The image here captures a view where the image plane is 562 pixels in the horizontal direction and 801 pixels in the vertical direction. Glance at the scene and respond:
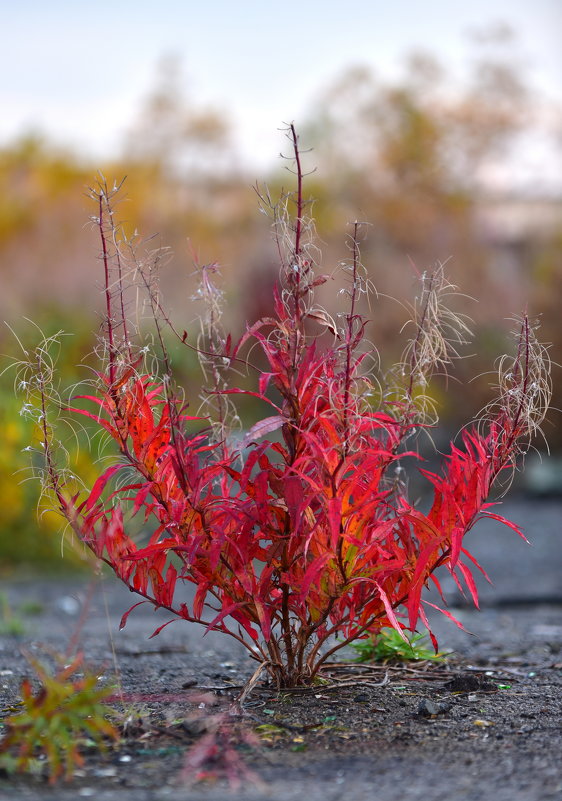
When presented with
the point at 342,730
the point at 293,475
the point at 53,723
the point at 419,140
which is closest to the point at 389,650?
the point at 342,730

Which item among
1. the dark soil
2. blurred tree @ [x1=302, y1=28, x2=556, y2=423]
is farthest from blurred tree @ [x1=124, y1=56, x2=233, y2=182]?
the dark soil

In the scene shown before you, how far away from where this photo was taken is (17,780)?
197 cm

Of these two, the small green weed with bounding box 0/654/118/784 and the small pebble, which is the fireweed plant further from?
the small green weed with bounding box 0/654/118/784

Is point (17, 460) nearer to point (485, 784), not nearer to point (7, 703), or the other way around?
point (7, 703)

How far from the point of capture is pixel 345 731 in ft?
7.56

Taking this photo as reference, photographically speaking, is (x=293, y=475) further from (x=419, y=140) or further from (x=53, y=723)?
(x=419, y=140)

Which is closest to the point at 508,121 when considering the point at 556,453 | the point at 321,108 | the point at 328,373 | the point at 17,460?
the point at 321,108

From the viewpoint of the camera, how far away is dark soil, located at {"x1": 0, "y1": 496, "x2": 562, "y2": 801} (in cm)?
193

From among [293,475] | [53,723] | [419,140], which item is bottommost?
[53,723]

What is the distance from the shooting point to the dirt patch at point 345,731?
1928 mm

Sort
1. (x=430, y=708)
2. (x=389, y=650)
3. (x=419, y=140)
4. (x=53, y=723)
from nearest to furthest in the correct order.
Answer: (x=53, y=723) → (x=430, y=708) → (x=389, y=650) → (x=419, y=140)

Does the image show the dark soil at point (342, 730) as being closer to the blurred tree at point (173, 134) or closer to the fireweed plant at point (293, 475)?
the fireweed plant at point (293, 475)

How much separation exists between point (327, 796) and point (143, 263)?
132 centimetres

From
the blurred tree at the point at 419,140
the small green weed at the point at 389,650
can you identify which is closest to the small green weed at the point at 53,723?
the small green weed at the point at 389,650
